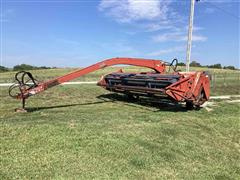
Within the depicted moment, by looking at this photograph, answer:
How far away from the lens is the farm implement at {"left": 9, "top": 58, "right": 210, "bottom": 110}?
32.5ft

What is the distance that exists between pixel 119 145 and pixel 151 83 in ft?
17.1

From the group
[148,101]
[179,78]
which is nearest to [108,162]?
[179,78]

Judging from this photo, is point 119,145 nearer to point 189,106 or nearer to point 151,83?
point 151,83

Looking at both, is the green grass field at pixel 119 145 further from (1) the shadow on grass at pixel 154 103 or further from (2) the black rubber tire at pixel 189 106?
(1) the shadow on grass at pixel 154 103

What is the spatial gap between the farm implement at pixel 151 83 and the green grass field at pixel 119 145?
0.66 meters

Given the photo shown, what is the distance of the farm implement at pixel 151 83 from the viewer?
990 cm

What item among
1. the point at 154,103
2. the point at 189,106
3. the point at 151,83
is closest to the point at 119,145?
the point at 151,83

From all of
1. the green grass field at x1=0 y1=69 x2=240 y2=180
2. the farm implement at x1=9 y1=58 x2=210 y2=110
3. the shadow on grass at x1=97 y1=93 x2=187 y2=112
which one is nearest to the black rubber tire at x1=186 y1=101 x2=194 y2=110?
the farm implement at x1=9 y1=58 x2=210 y2=110

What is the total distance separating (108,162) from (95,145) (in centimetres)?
74

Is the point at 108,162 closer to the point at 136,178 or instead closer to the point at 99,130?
the point at 136,178

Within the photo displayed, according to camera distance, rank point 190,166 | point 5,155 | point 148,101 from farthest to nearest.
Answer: point 148,101
point 190,166
point 5,155

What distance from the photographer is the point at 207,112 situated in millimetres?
11266

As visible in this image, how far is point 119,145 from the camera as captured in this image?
6500mm

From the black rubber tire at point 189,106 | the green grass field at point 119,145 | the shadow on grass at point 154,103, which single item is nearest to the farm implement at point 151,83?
the black rubber tire at point 189,106
